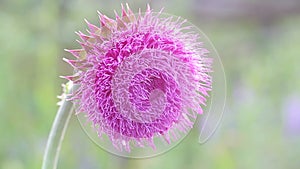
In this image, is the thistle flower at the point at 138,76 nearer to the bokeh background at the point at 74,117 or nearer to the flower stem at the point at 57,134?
the flower stem at the point at 57,134

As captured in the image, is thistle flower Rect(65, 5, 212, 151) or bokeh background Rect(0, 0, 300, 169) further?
bokeh background Rect(0, 0, 300, 169)

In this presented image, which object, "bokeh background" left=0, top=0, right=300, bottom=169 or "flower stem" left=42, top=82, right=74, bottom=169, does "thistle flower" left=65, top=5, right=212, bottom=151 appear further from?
"bokeh background" left=0, top=0, right=300, bottom=169

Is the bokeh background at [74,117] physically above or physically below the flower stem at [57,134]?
above

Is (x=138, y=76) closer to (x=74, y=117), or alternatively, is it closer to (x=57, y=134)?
(x=57, y=134)

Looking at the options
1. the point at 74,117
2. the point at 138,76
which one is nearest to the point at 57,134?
the point at 138,76

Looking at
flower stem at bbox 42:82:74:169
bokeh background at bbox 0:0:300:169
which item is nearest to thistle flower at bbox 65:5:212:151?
flower stem at bbox 42:82:74:169

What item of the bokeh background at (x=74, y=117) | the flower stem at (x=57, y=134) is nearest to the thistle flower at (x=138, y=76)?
the flower stem at (x=57, y=134)
